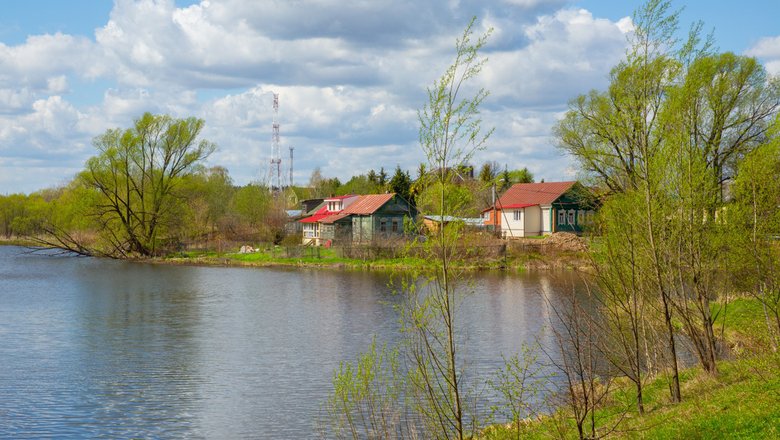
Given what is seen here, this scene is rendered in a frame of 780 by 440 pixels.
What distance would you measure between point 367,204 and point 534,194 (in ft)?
55.7

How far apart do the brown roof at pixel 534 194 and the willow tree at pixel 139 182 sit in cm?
3106

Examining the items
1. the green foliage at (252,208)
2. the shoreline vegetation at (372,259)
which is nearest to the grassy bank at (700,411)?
the shoreline vegetation at (372,259)

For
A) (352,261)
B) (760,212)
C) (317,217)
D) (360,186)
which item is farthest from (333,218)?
(760,212)

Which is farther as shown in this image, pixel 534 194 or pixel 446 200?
pixel 534 194

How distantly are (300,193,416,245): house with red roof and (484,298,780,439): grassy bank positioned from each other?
5359cm

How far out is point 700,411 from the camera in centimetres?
1312

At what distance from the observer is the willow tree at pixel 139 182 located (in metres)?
72.6

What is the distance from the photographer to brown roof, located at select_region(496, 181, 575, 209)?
73.4m

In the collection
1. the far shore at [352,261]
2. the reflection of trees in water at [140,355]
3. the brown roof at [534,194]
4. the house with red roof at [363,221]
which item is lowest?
the reflection of trees in water at [140,355]

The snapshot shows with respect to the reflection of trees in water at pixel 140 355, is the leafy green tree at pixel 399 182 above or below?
above

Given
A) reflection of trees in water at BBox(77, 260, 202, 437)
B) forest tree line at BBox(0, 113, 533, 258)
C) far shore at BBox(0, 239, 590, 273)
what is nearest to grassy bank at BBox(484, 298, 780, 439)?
reflection of trees in water at BBox(77, 260, 202, 437)

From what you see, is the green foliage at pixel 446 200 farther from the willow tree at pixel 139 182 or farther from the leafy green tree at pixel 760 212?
the willow tree at pixel 139 182

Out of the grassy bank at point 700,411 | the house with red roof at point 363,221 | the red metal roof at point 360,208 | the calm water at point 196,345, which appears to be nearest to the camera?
the grassy bank at point 700,411

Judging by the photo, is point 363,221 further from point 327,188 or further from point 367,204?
point 327,188
